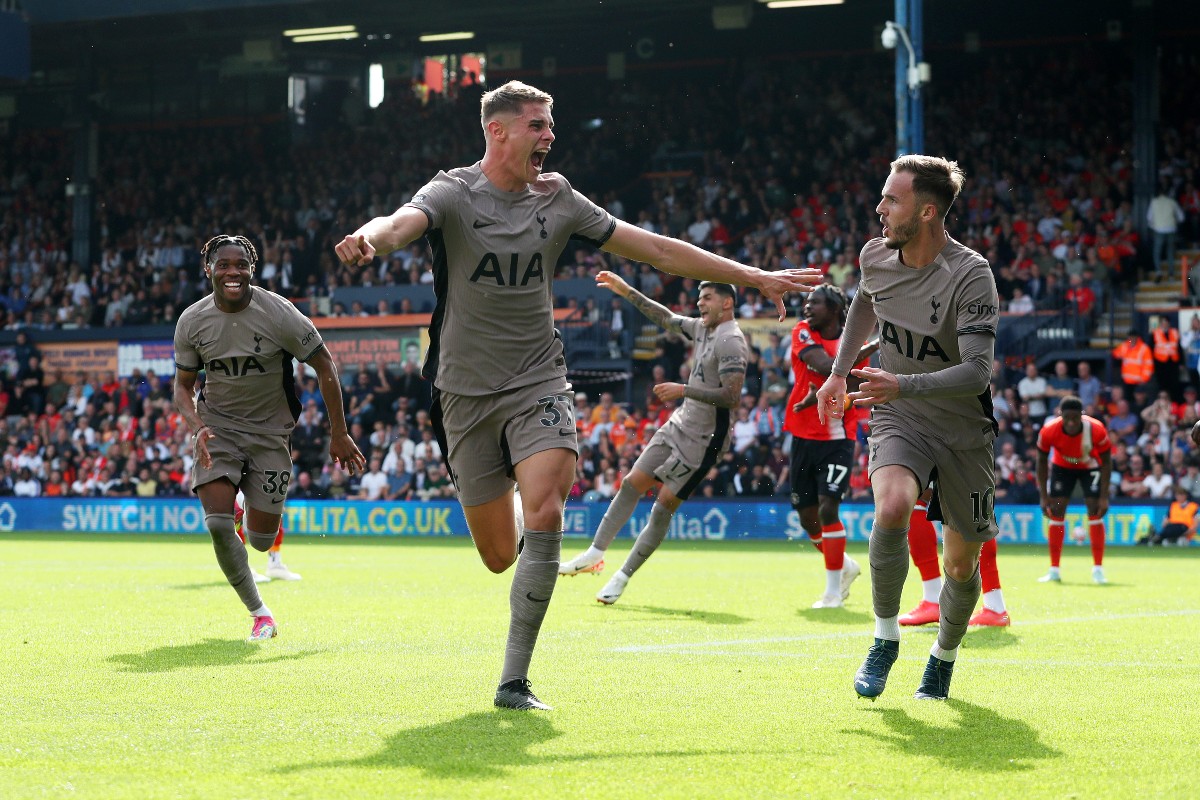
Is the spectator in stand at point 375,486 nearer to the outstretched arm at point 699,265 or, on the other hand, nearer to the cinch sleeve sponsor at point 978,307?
the outstretched arm at point 699,265

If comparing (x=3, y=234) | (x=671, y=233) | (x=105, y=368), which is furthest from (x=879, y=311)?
(x=3, y=234)

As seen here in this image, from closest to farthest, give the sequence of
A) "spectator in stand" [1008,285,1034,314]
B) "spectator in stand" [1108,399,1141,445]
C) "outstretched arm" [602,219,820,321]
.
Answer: "outstretched arm" [602,219,820,321] → "spectator in stand" [1108,399,1141,445] → "spectator in stand" [1008,285,1034,314]

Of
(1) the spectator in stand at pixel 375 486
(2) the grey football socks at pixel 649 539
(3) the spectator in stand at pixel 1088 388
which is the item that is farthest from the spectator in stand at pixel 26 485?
(2) the grey football socks at pixel 649 539

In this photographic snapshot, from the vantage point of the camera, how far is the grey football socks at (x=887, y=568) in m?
6.92

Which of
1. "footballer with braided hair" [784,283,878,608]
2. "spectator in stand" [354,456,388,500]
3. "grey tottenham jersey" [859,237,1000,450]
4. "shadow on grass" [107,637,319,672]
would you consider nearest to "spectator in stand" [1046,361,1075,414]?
"spectator in stand" [354,456,388,500]

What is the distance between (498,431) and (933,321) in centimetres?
192

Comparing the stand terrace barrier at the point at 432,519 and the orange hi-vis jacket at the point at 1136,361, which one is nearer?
the stand terrace barrier at the point at 432,519

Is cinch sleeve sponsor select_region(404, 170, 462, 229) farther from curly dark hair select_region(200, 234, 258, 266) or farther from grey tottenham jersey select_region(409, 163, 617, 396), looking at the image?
curly dark hair select_region(200, 234, 258, 266)

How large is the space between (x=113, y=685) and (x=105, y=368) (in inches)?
1131

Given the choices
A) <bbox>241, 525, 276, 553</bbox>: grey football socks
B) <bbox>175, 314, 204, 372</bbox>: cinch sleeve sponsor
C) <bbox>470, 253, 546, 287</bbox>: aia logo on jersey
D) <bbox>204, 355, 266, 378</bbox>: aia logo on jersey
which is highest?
<bbox>470, 253, 546, 287</bbox>: aia logo on jersey

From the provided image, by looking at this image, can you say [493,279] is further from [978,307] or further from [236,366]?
[236,366]

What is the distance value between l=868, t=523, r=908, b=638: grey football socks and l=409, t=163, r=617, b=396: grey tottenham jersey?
1547 millimetres

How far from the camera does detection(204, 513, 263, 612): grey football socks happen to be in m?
9.70

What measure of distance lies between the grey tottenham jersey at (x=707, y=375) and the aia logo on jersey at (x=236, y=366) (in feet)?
12.2
